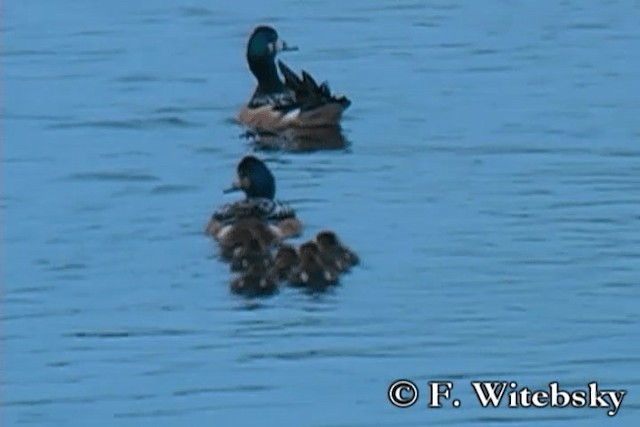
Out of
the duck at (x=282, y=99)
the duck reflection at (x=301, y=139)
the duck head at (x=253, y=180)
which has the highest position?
the duck head at (x=253, y=180)

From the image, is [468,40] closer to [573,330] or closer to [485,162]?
[485,162]

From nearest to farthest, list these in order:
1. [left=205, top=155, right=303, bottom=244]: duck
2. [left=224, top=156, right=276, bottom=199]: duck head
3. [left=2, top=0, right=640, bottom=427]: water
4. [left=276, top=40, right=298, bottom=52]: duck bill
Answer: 1. [left=2, top=0, right=640, bottom=427]: water
2. [left=205, top=155, right=303, bottom=244]: duck
3. [left=224, top=156, right=276, bottom=199]: duck head
4. [left=276, top=40, right=298, bottom=52]: duck bill

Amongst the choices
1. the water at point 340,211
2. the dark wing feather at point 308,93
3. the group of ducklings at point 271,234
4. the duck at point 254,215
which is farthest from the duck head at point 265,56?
the duck at point 254,215

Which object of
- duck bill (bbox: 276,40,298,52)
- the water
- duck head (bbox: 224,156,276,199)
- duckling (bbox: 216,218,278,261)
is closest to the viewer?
the water

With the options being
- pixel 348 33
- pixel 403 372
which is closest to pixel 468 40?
pixel 348 33

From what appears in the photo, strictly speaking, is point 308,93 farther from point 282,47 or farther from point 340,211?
point 340,211

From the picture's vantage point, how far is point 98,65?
2262 cm

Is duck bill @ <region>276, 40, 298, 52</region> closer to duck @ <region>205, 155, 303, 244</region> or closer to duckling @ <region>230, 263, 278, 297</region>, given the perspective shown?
duck @ <region>205, 155, 303, 244</region>

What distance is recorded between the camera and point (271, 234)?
1664cm

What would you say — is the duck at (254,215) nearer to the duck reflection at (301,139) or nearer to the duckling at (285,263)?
the duckling at (285,263)

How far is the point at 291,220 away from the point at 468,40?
6634 mm

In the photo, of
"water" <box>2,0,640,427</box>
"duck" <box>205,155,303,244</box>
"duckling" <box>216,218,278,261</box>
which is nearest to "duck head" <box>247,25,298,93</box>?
"water" <box>2,0,640,427</box>

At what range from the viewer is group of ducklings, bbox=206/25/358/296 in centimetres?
1567

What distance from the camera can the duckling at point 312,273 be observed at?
51.2 feet
